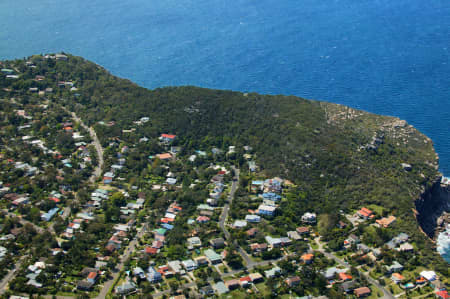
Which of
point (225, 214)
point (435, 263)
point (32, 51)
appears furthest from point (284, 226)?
point (32, 51)

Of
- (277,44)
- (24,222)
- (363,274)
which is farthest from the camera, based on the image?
(277,44)

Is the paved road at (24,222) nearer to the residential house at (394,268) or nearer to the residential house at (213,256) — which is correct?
the residential house at (213,256)

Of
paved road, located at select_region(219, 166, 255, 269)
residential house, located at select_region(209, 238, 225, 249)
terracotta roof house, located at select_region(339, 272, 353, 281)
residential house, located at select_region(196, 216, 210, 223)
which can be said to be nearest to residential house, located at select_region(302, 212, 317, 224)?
paved road, located at select_region(219, 166, 255, 269)

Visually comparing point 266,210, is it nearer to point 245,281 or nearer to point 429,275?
point 245,281

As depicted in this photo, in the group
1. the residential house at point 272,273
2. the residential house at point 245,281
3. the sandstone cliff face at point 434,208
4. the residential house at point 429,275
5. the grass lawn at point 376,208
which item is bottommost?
the sandstone cliff face at point 434,208

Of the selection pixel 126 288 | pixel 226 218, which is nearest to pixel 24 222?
pixel 126 288

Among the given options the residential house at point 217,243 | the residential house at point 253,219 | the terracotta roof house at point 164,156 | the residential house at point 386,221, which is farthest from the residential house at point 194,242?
the residential house at point 386,221
